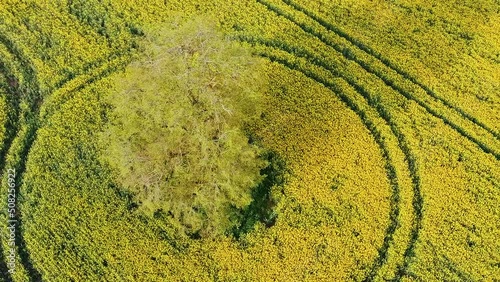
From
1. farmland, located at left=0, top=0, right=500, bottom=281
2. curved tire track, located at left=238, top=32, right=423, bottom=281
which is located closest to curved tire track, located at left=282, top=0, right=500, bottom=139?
farmland, located at left=0, top=0, right=500, bottom=281

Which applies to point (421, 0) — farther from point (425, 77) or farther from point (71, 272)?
point (71, 272)

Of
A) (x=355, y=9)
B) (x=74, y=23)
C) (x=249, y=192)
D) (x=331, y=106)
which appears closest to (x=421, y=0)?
(x=355, y=9)

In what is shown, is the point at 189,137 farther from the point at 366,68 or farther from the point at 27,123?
the point at 366,68

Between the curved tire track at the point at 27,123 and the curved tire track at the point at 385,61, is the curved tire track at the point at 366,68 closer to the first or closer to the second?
the curved tire track at the point at 385,61

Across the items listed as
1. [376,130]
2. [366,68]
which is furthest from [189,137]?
[366,68]

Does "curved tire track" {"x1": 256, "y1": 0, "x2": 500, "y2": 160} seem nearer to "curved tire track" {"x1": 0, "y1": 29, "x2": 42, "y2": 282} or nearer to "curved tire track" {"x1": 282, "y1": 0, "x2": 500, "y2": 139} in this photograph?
"curved tire track" {"x1": 282, "y1": 0, "x2": 500, "y2": 139}
